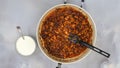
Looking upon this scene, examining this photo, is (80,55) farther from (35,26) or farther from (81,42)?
(35,26)

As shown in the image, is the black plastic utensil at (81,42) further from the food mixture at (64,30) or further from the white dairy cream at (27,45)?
the white dairy cream at (27,45)

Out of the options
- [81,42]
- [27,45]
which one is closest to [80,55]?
[81,42]

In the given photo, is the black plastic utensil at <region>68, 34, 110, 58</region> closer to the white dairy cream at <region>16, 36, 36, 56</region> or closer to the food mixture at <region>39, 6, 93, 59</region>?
the food mixture at <region>39, 6, 93, 59</region>

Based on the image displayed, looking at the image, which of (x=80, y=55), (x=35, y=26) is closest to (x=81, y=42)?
(x=80, y=55)

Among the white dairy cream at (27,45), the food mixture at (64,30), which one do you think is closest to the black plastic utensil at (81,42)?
the food mixture at (64,30)

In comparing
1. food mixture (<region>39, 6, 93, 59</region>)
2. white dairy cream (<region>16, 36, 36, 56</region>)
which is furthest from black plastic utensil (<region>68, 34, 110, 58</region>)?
white dairy cream (<region>16, 36, 36, 56</region>)
